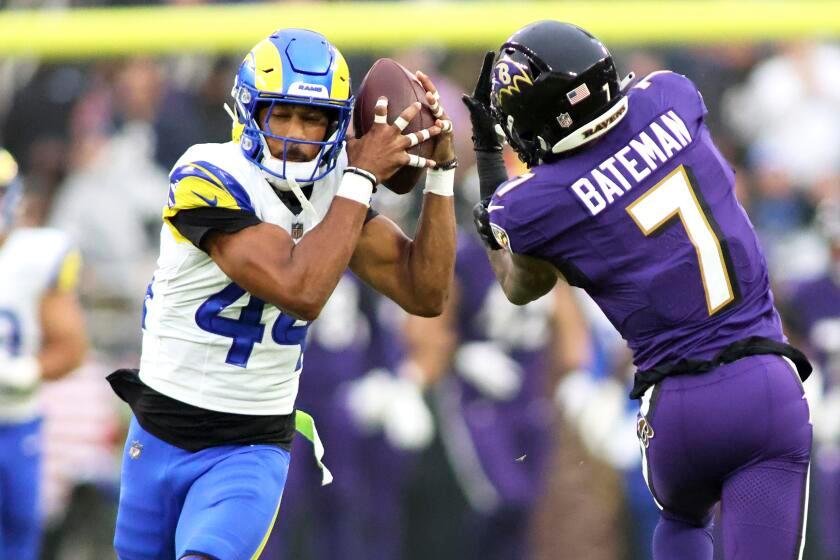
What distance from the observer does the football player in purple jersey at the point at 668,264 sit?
11.3 ft

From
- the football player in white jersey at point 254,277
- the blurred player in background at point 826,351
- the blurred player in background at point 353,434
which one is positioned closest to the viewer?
the football player in white jersey at point 254,277

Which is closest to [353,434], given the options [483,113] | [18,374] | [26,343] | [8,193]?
[26,343]

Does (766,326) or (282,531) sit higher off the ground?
(766,326)

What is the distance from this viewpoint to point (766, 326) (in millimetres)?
3578

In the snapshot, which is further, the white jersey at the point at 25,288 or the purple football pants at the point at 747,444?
the white jersey at the point at 25,288

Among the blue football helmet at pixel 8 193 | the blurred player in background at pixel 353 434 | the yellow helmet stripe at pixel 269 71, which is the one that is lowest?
the blurred player in background at pixel 353 434

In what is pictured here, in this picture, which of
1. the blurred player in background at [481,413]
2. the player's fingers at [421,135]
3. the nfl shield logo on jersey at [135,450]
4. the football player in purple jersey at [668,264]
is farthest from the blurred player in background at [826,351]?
the nfl shield logo on jersey at [135,450]

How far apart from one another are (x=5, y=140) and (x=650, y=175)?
4.83 metres

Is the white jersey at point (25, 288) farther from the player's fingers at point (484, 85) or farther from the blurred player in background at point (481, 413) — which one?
the player's fingers at point (484, 85)

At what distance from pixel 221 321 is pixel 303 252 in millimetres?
324

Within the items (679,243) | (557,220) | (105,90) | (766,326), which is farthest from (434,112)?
(105,90)

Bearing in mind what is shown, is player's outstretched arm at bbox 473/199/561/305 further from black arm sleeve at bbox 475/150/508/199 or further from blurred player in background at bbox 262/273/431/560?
blurred player in background at bbox 262/273/431/560

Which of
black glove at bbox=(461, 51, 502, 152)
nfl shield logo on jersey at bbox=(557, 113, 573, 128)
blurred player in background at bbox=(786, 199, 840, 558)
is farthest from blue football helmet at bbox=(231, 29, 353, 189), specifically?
blurred player in background at bbox=(786, 199, 840, 558)

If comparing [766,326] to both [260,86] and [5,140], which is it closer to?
[260,86]
